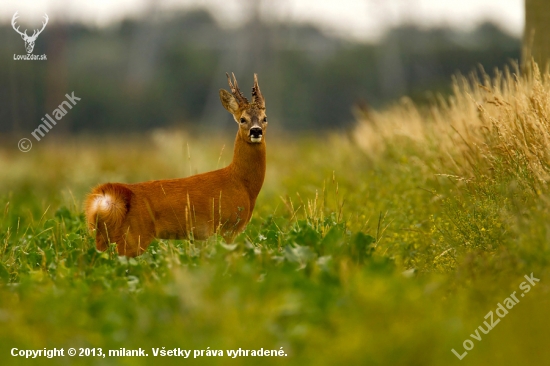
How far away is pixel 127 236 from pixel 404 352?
2.64m

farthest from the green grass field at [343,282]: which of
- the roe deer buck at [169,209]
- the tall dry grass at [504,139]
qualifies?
the roe deer buck at [169,209]

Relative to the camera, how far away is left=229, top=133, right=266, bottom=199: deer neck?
19.3 ft

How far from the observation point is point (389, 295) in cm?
381

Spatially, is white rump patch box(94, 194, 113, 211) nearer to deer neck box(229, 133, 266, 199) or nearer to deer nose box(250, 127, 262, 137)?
deer neck box(229, 133, 266, 199)

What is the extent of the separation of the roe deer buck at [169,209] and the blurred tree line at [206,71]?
1038 inches

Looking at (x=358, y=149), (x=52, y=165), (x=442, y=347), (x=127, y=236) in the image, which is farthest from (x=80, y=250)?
(x=52, y=165)

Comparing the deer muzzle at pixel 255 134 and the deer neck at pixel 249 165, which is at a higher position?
the deer muzzle at pixel 255 134

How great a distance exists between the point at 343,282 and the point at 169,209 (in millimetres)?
1579

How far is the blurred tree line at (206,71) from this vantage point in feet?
110

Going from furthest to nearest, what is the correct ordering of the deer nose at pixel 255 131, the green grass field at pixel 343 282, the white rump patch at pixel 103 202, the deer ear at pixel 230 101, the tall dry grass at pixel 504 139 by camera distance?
the deer ear at pixel 230 101
the deer nose at pixel 255 131
the tall dry grass at pixel 504 139
the white rump patch at pixel 103 202
the green grass field at pixel 343 282

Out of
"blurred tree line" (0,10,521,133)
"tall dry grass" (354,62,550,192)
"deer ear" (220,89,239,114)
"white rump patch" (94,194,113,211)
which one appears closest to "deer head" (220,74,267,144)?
"deer ear" (220,89,239,114)

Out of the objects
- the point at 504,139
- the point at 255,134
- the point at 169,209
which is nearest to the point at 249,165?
the point at 255,134

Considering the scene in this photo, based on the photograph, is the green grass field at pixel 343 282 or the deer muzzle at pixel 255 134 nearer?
the green grass field at pixel 343 282

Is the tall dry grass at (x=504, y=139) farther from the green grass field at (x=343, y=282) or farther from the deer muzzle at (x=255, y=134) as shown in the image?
the deer muzzle at (x=255, y=134)
